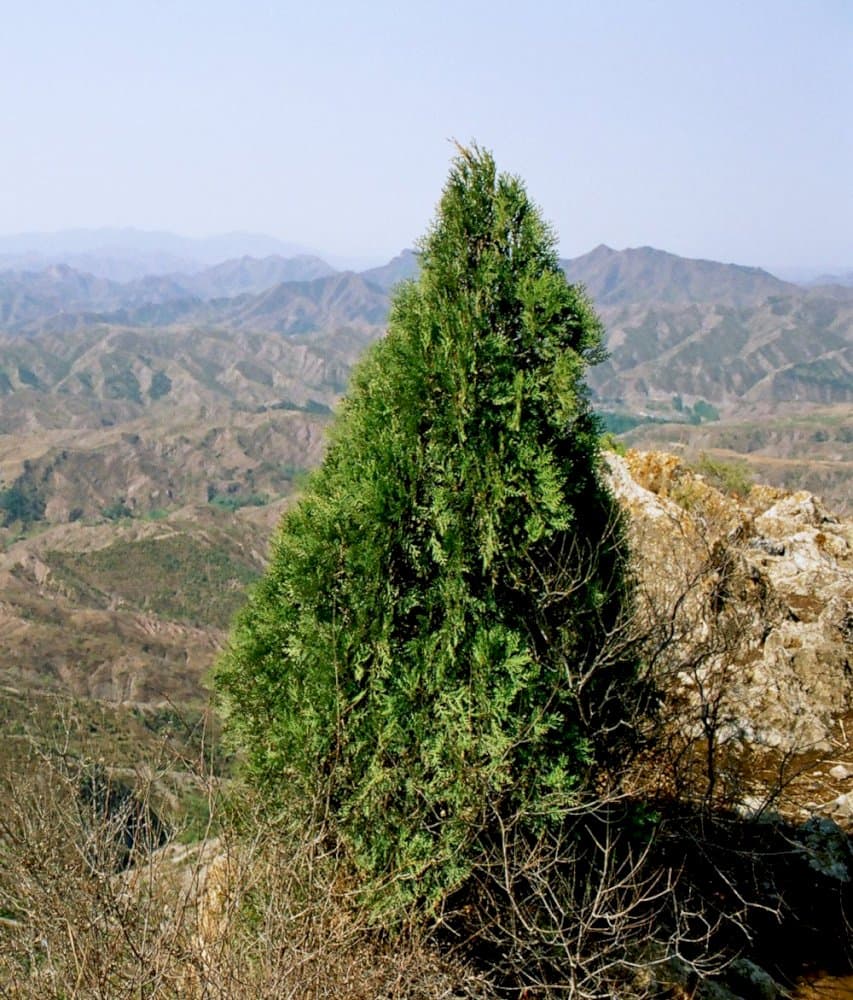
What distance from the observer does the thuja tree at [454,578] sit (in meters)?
3.86

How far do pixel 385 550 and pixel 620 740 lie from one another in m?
2.13

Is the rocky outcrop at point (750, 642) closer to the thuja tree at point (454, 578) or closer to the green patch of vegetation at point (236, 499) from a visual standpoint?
the thuja tree at point (454, 578)

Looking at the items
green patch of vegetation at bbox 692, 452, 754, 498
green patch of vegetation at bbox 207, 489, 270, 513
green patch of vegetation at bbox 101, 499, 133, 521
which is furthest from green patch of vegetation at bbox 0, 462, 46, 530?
green patch of vegetation at bbox 692, 452, 754, 498

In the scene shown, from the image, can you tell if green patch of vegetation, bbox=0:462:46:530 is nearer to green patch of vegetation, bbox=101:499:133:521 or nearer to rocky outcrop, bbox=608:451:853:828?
green patch of vegetation, bbox=101:499:133:521

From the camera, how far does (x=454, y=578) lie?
12.7 ft

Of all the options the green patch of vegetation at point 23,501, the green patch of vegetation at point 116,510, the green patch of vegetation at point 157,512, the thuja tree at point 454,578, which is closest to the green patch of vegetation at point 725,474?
the thuja tree at point 454,578

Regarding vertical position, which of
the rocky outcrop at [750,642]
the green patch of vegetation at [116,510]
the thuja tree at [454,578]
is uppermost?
the thuja tree at [454,578]

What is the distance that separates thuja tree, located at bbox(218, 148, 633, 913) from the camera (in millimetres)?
3863

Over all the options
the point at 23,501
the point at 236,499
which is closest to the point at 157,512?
the point at 236,499

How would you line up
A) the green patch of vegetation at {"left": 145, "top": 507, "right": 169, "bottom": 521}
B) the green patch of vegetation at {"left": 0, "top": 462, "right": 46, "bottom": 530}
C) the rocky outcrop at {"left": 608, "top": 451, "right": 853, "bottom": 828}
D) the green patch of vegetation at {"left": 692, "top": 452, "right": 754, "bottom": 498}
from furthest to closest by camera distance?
the green patch of vegetation at {"left": 145, "top": 507, "right": 169, "bottom": 521} → the green patch of vegetation at {"left": 0, "top": 462, "right": 46, "bottom": 530} → the green patch of vegetation at {"left": 692, "top": 452, "right": 754, "bottom": 498} → the rocky outcrop at {"left": 608, "top": 451, "right": 853, "bottom": 828}

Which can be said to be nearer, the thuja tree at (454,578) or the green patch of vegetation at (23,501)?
the thuja tree at (454,578)

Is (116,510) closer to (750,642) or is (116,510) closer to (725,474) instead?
(725,474)

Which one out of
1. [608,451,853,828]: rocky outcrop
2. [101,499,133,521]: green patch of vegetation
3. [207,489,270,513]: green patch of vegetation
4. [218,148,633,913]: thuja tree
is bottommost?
[101,499,133,521]: green patch of vegetation

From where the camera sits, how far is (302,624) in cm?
405
